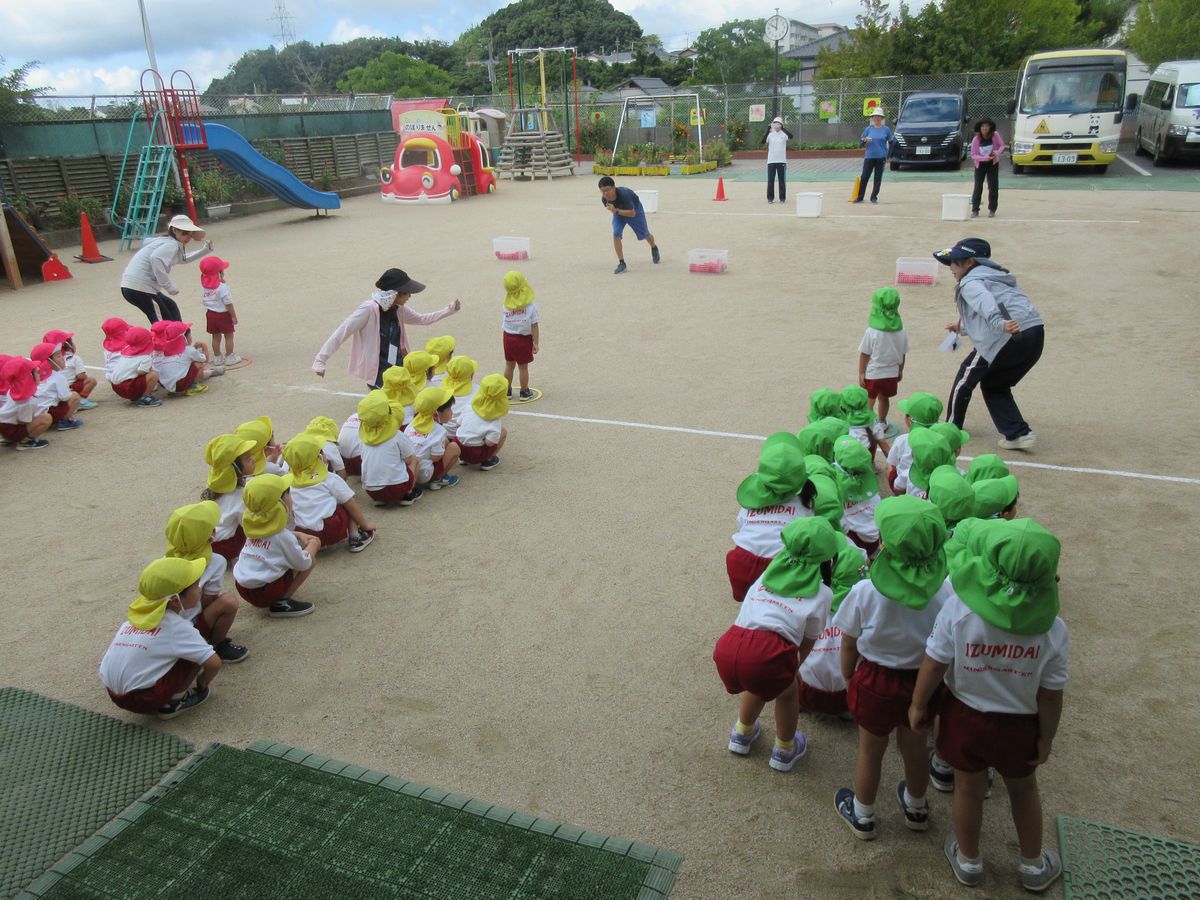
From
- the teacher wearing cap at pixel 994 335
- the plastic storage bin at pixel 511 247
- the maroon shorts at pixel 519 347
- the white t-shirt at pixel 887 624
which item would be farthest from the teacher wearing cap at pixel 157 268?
the white t-shirt at pixel 887 624

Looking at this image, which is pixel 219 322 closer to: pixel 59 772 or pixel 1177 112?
pixel 59 772

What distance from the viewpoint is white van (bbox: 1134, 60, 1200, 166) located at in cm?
2039

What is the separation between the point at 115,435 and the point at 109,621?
11.5 feet

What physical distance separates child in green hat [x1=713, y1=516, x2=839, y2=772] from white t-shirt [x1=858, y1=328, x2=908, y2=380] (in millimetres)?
3736

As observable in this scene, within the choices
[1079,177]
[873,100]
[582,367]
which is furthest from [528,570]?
[873,100]

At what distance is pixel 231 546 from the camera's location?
18.0 feet

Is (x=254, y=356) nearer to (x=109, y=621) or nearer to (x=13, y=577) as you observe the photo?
(x=13, y=577)

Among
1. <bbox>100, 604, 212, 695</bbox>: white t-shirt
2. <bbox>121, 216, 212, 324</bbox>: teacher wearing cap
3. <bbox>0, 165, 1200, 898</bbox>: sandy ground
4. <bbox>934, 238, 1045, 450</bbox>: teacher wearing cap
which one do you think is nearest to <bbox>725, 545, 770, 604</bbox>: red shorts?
<bbox>0, 165, 1200, 898</bbox>: sandy ground

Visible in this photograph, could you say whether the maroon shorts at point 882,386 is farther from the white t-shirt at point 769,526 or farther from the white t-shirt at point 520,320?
the white t-shirt at point 769,526

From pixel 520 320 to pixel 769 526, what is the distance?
4.36 m

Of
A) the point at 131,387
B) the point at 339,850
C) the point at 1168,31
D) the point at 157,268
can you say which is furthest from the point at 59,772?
the point at 1168,31

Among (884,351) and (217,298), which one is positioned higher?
(217,298)

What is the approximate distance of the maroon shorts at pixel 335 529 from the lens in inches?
221

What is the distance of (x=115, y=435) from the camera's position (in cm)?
801
